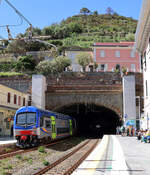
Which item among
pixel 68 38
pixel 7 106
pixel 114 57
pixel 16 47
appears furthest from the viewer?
pixel 68 38

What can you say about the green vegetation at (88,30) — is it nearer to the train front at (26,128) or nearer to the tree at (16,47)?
the tree at (16,47)

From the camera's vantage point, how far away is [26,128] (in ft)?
69.9

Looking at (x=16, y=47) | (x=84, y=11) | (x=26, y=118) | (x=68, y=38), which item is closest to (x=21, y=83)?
(x=26, y=118)

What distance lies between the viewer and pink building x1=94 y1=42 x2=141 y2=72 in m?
66.1

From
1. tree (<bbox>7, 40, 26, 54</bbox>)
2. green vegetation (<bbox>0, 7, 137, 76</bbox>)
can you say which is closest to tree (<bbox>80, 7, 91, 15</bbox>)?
green vegetation (<bbox>0, 7, 137, 76</bbox>)

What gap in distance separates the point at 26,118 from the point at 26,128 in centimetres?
79

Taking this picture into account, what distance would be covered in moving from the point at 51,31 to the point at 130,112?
302ft

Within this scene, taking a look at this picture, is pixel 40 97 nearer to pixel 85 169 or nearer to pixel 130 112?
pixel 130 112

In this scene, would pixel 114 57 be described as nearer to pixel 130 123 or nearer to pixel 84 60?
pixel 84 60

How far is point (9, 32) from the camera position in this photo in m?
15.4

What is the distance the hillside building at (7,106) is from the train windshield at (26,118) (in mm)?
9718

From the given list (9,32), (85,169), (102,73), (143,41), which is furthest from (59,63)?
(85,169)

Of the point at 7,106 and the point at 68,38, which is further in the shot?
the point at 68,38

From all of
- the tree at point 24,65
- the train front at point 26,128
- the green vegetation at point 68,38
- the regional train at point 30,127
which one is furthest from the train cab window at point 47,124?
the tree at point 24,65
